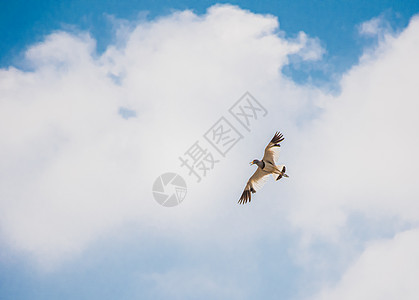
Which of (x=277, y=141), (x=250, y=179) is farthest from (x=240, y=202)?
(x=277, y=141)

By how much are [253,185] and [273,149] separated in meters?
4.30

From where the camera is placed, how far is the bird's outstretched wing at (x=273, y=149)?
2800 cm

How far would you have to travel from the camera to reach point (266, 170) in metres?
29.7

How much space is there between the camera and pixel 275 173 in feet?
97.7

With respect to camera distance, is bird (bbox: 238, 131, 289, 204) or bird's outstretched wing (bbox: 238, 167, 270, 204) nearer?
bird (bbox: 238, 131, 289, 204)

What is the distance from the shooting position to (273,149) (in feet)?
92.6

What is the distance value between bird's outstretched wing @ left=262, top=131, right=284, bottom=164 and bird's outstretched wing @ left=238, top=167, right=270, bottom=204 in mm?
2169

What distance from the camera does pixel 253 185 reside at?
31.0 metres

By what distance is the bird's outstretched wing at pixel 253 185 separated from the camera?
3062 cm

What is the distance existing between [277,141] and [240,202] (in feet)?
20.9

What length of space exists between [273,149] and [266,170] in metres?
2.30

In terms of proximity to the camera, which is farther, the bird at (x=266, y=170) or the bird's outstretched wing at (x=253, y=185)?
the bird's outstretched wing at (x=253, y=185)

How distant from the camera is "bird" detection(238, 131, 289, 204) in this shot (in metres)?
28.2

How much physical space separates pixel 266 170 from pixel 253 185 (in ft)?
6.75
